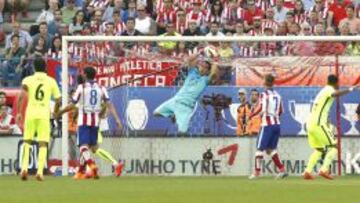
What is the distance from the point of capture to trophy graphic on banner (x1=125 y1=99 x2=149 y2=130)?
2956 centimetres

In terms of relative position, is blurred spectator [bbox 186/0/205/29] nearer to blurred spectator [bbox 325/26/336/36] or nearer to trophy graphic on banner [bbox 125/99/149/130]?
blurred spectator [bbox 325/26/336/36]

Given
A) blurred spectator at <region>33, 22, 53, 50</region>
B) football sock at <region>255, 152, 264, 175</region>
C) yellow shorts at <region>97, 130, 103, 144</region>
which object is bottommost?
football sock at <region>255, 152, 264, 175</region>

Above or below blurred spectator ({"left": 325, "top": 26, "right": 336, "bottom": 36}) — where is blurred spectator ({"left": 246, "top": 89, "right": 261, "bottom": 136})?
below

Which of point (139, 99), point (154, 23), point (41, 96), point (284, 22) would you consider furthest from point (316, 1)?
point (41, 96)

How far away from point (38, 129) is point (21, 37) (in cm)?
720

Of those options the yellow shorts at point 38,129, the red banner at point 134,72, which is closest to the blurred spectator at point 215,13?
the red banner at point 134,72

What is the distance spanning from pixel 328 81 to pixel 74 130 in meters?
5.81

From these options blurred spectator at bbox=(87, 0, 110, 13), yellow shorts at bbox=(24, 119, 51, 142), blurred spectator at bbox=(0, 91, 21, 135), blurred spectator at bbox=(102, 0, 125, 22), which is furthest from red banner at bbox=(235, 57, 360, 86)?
blurred spectator at bbox=(87, 0, 110, 13)

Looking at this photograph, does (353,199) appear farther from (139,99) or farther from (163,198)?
(139,99)

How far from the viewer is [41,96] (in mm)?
25641

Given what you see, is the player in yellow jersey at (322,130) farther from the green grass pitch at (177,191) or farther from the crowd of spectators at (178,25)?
the crowd of spectators at (178,25)

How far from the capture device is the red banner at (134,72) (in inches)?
1160

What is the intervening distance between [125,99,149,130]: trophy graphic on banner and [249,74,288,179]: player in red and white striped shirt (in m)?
3.10

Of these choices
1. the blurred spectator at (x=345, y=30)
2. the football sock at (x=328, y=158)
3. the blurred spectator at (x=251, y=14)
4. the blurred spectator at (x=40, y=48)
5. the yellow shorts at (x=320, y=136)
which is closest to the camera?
the football sock at (x=328, y=158)
